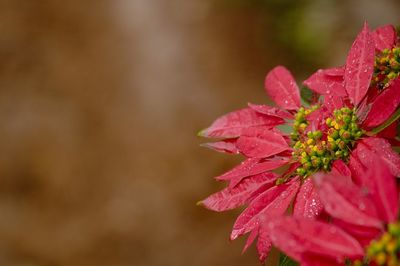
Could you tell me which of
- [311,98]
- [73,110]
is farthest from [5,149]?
[311,98]

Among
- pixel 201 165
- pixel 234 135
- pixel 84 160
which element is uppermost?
pixel 84 160

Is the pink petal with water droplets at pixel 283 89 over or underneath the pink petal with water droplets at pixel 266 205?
over

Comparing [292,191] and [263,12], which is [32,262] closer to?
[263,12]

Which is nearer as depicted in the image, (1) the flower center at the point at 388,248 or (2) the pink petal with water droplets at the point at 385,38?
(1) the flower center at the point at 388,248

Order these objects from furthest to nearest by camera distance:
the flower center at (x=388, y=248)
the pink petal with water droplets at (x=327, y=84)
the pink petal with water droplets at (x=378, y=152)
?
the pink petal with water droplets at (x=327, y=84)
the pink petal with water droplets at (x=378, y=152)
the flower center at (x=388, y=248)

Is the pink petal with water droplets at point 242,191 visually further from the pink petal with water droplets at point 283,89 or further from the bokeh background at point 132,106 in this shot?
the bokeh background at point 132,106

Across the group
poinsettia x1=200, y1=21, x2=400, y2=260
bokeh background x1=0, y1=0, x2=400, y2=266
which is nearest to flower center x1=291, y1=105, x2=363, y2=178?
poinsettia x1=200, y1=21, x2=400, y2=260

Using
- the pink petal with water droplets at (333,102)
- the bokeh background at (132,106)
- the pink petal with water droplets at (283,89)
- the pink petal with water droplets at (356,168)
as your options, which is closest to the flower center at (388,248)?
the pink petal with water droplets at (356,168)

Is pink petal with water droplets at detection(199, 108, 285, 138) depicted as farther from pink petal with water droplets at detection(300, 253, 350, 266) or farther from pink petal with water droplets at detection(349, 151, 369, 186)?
pink petal with water droplets at detection(300, 253, 350, 266)
